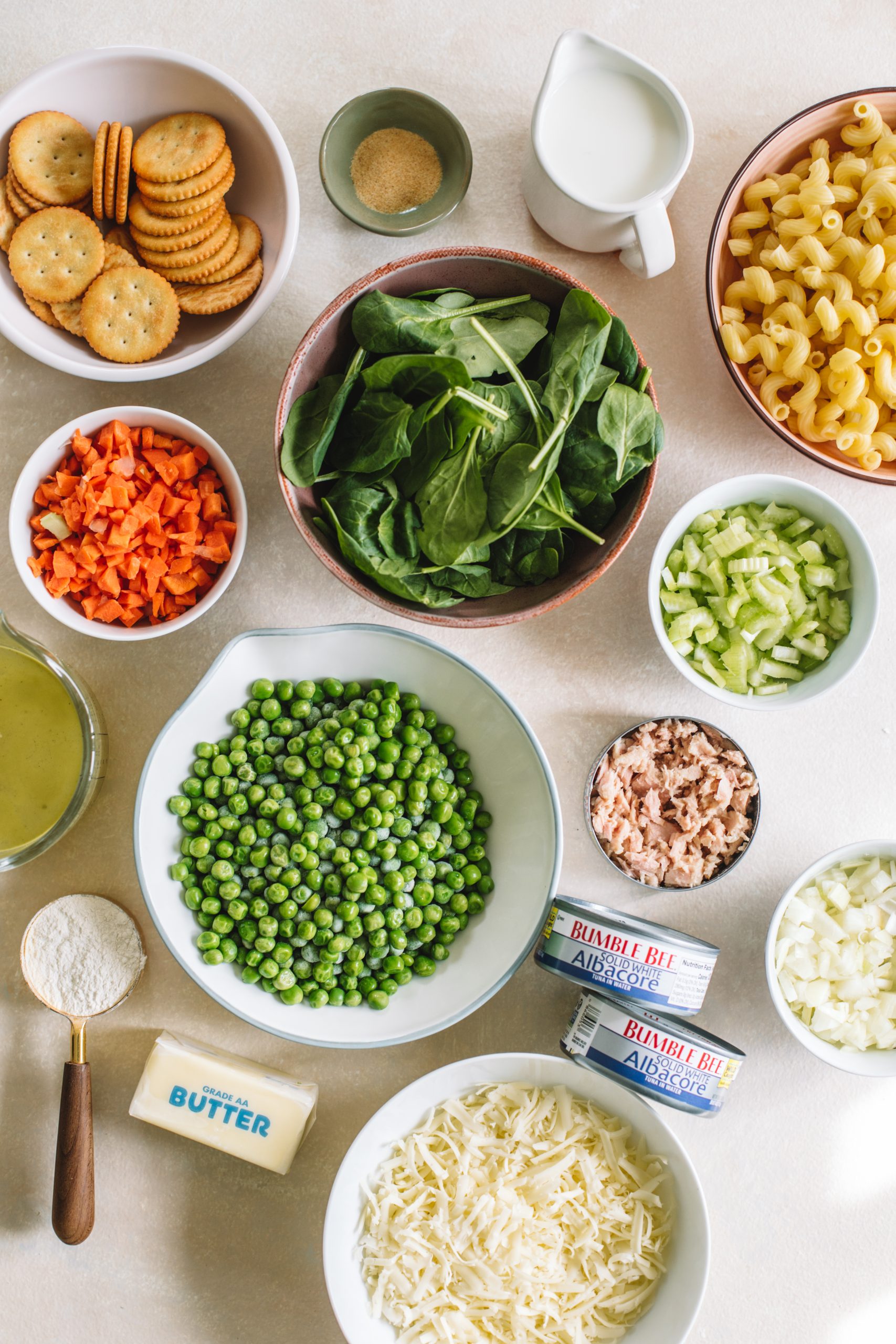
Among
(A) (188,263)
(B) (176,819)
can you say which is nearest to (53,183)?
(A) (188,263)

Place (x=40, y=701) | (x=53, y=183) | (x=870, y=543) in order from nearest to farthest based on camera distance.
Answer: (x=53, y=183), (x=40, y=701), (x=870, y=543)

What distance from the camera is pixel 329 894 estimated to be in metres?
1.49

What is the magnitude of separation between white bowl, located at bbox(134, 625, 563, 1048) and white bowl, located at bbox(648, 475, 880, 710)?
12.4 inches

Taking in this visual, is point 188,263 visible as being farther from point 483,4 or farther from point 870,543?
point 870,543

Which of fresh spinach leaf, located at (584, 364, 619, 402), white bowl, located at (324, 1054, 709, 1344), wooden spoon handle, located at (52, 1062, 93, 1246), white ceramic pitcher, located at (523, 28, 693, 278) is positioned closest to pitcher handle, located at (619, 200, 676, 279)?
white ceramic pitcher, located at (523, 28, 693, 278)

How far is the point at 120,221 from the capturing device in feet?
4.90

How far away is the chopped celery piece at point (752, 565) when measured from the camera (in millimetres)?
1493

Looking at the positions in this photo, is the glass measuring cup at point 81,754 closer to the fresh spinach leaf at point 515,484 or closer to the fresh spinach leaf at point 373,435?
the fresh spinach leaf at point 373,435

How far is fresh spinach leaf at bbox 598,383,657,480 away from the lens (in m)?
1.30

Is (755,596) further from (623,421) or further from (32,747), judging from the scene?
(32,747)

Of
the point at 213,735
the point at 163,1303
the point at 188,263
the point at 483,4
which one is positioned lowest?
the point at 163,1303

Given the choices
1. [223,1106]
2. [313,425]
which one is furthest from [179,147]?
[223,1106]

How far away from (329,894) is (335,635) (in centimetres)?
42

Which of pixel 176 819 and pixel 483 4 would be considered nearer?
pixel 176 819
